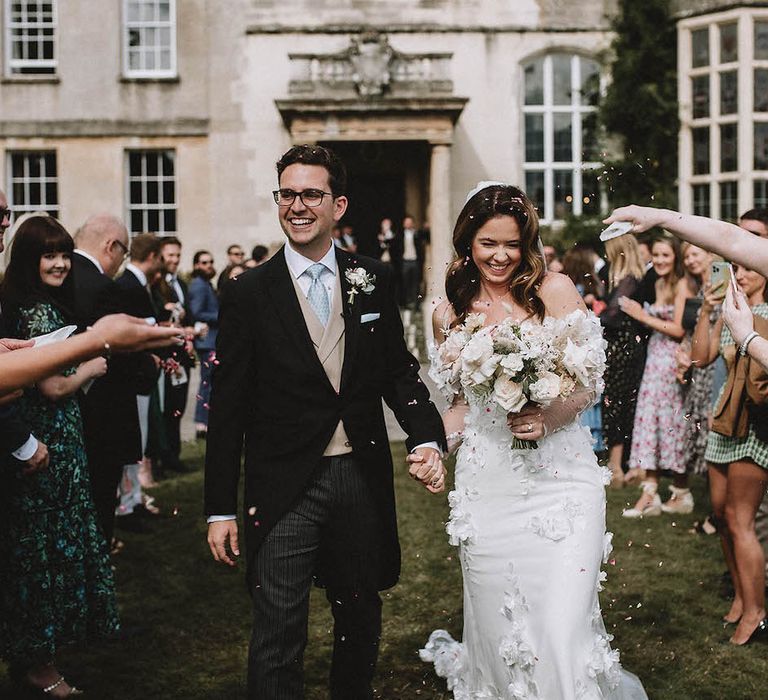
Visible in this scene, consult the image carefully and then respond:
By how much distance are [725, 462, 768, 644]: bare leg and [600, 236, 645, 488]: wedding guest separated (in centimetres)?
291

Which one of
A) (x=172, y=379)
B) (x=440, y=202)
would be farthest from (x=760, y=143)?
(x=172, y=379)

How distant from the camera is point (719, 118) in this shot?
21141mm

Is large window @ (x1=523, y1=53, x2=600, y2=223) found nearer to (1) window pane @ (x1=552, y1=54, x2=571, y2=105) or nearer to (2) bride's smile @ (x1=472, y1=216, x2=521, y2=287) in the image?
(1) window pane @ (x1=552, y1=54, x2=571, y2=105)

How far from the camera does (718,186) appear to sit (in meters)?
21.4

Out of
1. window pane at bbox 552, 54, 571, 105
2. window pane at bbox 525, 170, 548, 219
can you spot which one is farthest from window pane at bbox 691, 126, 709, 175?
window pane at bbox 525, 170, 548, 219

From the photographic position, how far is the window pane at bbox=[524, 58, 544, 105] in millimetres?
23734

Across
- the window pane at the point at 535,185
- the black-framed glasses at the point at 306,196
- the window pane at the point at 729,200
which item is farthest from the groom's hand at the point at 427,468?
the window pane at the point at 535,185

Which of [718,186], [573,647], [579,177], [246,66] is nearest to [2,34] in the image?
[246,66]

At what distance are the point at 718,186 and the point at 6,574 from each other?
19.1 metres

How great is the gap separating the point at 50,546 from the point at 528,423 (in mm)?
2481

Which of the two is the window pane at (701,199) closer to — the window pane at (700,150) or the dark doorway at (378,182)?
the window pane at (700,150)

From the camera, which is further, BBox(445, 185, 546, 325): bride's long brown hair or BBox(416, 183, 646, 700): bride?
BBox(445, 185, 546, 325): bride's long brown hair

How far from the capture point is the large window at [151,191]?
24375 mm

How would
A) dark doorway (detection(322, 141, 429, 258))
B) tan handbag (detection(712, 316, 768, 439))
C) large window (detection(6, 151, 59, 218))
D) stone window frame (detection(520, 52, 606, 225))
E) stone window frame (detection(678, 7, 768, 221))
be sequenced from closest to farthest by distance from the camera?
tan handbag (detection(712, 316, 768, 439)) → stone window frame (detection(678, 7, 768, 221)) → stone window frame (detection(520, 52, 606, 225)) → dark doorway (detection(322, 141, 429, 258)) → large window (detection(6, 151, 59, 218))
